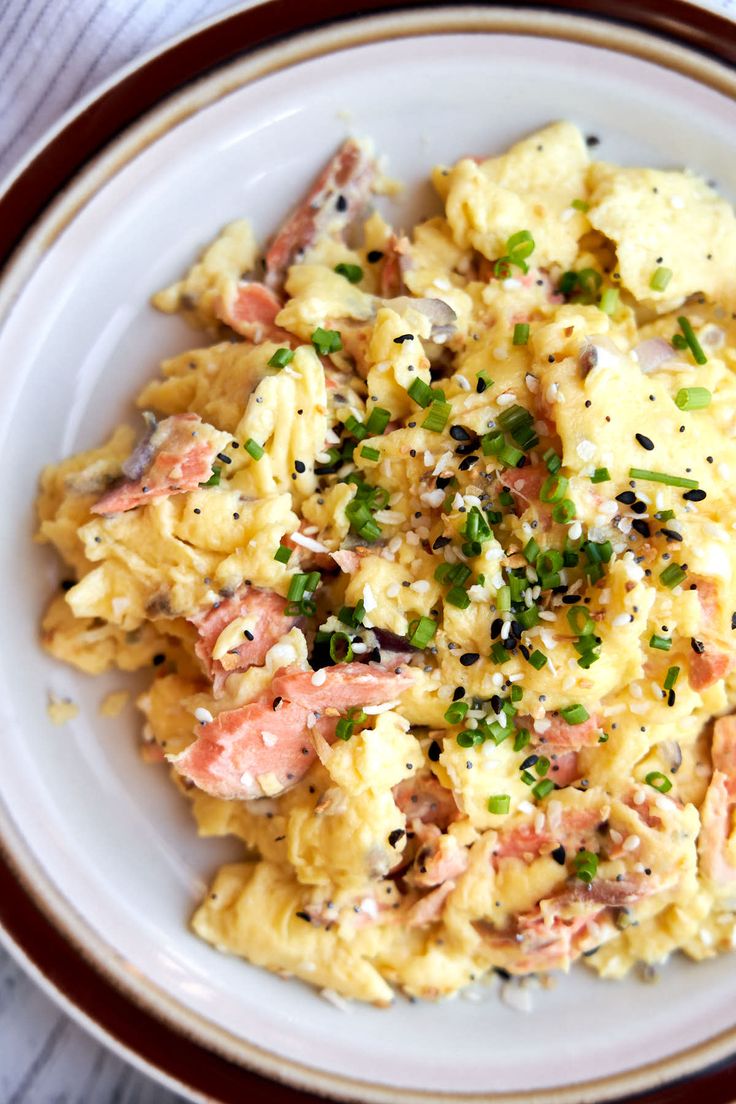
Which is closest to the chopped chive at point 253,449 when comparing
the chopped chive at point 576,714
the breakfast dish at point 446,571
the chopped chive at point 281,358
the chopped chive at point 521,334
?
the breakfast dish at point 446,571

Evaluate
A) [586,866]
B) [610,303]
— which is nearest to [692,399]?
[610,303]

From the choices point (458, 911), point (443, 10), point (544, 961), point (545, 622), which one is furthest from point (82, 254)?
point (544, 961)

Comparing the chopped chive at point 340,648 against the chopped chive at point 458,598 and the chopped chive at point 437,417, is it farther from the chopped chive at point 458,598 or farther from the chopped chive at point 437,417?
the chopped chive at point 437,417

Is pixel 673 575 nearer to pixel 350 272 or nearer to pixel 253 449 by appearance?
pixel 253 449

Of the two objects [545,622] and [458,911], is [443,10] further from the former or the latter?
[458,911]

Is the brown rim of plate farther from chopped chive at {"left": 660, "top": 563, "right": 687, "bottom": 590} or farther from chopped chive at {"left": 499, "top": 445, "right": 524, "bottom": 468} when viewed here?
chopped chive at {"left": 660, "top": 563, "right": 687, "bottom": 590}

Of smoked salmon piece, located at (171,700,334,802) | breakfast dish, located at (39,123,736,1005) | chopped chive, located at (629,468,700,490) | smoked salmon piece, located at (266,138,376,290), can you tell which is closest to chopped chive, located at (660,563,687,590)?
breakfast dish, located at (39,123,736,1005)
